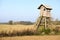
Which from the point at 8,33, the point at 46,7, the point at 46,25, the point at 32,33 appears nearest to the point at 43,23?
the point at 46,25

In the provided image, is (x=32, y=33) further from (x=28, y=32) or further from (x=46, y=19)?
(x=46, y=19)

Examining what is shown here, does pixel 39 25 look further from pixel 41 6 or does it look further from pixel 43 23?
pixel 41 6

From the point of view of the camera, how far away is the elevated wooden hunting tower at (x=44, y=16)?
112 feet

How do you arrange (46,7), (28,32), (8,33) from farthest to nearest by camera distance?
1. (46,7)
2. (28,32)
3. (8,33)

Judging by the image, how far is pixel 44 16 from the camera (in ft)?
113

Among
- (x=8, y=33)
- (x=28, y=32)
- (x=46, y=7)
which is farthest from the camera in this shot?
(x=46, y=7)

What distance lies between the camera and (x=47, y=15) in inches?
1345

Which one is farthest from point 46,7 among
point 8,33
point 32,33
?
point 8,33

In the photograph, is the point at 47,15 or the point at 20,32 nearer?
the point at 20,32

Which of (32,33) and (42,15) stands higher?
(42,15)

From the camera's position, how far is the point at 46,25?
115 ft

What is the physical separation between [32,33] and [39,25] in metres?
8.66

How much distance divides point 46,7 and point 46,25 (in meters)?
3.40

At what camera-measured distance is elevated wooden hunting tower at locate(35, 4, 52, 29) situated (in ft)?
112
